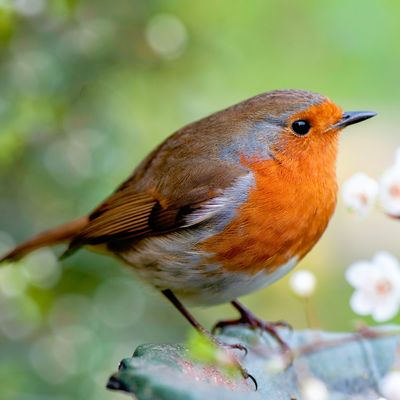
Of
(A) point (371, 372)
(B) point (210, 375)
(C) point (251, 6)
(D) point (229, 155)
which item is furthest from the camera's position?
(C) point (251, 6)

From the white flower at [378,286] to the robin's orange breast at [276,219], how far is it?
58 cm

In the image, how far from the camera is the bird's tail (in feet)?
11.5

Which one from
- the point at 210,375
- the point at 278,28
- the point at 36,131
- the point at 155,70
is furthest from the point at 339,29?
the point at 210,375

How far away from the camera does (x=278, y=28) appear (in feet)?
21.4

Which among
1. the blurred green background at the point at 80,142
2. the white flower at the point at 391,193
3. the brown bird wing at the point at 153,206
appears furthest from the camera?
the blurred green background at the point at 80,142

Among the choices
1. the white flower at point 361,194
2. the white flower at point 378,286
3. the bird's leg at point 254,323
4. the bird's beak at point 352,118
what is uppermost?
the bird's beak at point 352,118

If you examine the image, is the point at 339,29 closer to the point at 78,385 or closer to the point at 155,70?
the point at 155,70

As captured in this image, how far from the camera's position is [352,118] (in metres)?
3.06

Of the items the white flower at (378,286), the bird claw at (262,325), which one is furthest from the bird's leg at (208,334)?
the white flower at (378,286)

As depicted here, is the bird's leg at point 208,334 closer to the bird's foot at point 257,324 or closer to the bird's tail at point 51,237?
the bird's foot at point 257,324

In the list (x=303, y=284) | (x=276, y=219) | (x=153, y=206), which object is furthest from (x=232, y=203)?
(x=303, y=284)

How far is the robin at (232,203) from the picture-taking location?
294 cm

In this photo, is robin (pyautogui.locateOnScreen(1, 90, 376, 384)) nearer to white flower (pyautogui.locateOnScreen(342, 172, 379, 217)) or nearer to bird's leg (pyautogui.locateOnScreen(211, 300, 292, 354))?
bird's leg (pyautogui.locateOnScreen(211, 300, 292, 354))

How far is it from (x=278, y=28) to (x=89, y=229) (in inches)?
141
